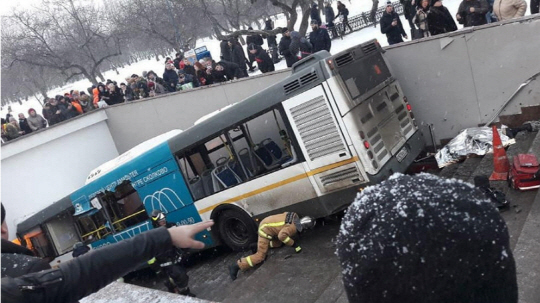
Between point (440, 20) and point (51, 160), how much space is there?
45.4ft

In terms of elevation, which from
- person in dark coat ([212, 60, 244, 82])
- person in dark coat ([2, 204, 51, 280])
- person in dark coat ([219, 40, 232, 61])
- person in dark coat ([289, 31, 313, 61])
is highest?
person in dark coat ([219, 40, 232, 61])

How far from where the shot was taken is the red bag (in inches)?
259

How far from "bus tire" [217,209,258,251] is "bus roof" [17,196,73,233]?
421 cm

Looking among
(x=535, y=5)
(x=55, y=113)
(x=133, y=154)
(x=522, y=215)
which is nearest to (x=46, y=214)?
(x=133, y=154)

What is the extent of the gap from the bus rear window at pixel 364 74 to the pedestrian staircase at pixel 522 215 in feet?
7.21

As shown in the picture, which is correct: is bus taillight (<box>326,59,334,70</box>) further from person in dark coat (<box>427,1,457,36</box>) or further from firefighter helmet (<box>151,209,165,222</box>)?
firefighter helmet (<box>151,209,165,222</box>)

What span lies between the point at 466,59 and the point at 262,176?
4778 millimetres

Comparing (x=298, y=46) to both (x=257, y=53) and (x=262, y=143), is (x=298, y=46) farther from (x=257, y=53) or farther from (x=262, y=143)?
(x=262, y=143)

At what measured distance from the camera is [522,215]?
20.3 ft

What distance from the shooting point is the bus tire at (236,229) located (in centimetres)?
888

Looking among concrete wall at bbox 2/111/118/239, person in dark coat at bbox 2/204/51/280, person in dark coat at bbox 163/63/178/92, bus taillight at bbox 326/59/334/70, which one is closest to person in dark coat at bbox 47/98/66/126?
concrete wall at bbox 2/111/118/239

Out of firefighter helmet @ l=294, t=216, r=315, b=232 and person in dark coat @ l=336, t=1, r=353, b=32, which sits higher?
person in dark coat @ l=336, t=1, r=353, b=32

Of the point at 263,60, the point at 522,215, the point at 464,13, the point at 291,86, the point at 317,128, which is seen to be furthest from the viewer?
the point at 263,60

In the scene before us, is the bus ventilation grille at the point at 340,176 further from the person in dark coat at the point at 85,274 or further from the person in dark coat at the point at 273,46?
the person in dark coat at the point at 273,46
